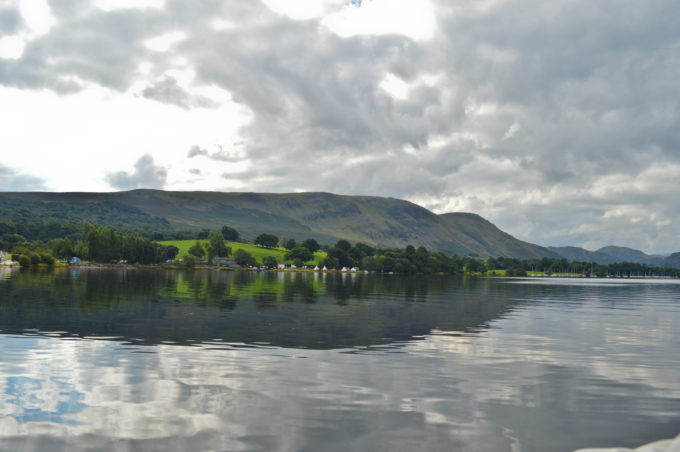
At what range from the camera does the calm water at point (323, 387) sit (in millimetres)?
15984

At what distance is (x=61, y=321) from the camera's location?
4278cm

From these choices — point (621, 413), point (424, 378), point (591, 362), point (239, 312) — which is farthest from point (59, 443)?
point (239, 312)

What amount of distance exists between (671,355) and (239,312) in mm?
40951

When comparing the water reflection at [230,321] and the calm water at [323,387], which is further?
the water reflection at [230,321]

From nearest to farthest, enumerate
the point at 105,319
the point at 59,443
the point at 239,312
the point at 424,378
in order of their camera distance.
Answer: the point at 59,443 → the point at 424,378 → the point at 105,319 → the point at 239,312

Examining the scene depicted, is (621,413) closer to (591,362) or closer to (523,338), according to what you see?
(591,362)

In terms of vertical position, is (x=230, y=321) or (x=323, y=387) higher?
(x=323, y=387)

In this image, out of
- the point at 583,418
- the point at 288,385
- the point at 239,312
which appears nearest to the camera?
the point at 583,418

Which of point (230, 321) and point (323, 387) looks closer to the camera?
point (323, 387)

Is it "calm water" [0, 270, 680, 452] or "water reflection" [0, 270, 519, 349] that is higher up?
"calm water" [0, 270, 680, 452]

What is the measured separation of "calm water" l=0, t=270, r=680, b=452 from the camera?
1598 centimetres

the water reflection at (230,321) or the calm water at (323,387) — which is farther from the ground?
the calm water at (323,387)

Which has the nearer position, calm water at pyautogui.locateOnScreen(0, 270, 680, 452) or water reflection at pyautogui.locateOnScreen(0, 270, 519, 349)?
calm water at pyautogui.locateOnScreen(0, 270, 680, 452)

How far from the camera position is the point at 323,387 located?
22234 millimetres
